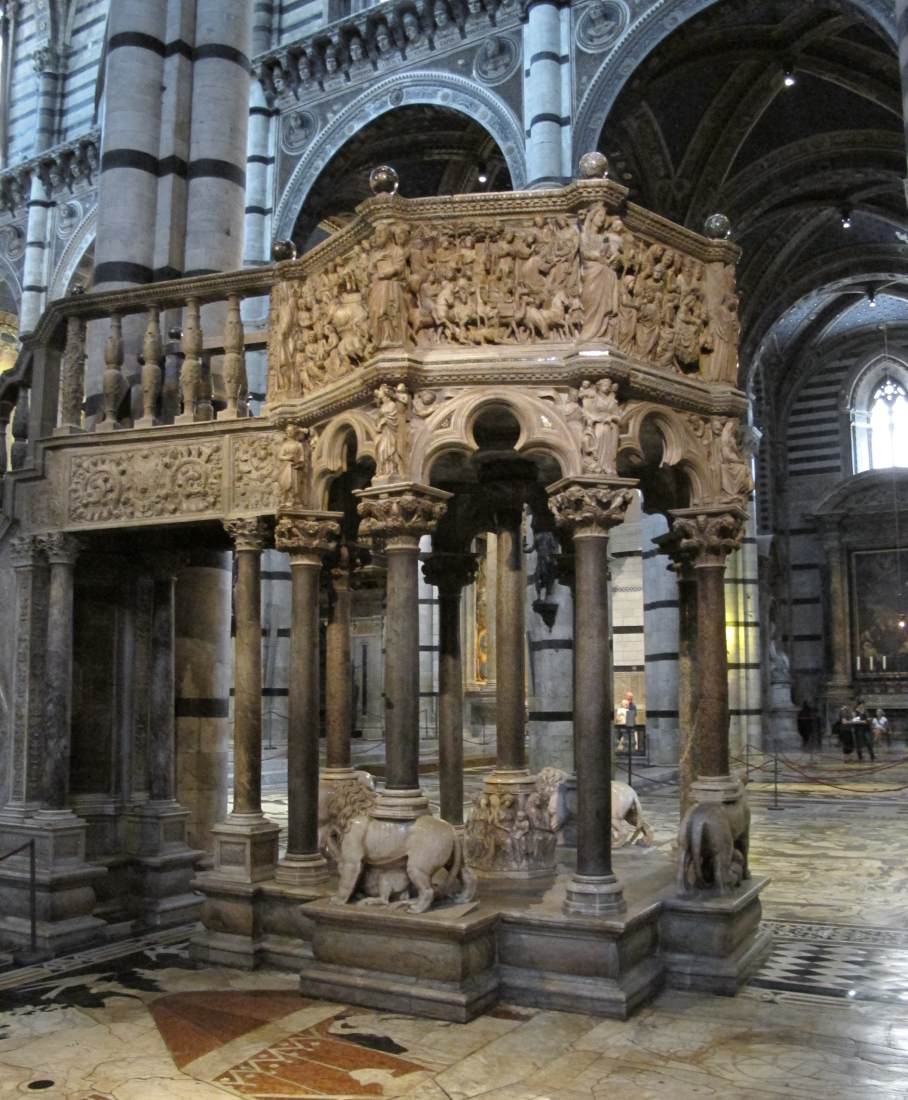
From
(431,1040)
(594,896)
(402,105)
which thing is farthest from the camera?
(402,105)

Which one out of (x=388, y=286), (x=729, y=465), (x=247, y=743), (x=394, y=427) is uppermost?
(x=388, y=286)

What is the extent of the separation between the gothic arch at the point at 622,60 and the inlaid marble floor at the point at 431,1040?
12996mm

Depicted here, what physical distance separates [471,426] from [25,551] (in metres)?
3.68

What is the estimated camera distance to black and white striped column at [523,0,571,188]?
16.3m

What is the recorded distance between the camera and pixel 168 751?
27.3ft

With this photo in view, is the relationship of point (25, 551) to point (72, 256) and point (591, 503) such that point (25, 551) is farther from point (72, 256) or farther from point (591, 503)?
point (72, 256)

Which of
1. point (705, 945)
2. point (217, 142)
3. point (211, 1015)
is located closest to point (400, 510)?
point (211, 1015)

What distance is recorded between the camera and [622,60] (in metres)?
16.2

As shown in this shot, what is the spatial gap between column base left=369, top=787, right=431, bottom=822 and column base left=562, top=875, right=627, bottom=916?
92 centimetres

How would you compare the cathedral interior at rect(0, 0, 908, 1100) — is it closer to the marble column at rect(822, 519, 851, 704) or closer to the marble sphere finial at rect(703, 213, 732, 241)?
the marble sphere finial at rect(703, 213, 732, 241)

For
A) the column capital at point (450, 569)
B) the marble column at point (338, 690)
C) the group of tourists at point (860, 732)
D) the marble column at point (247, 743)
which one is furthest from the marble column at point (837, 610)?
the marble column at point (247, 743)

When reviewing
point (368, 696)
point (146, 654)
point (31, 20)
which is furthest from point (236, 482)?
→ point (31, 20)

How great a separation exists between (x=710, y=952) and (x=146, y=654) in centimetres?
475

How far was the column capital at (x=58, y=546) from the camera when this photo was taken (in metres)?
7.57
